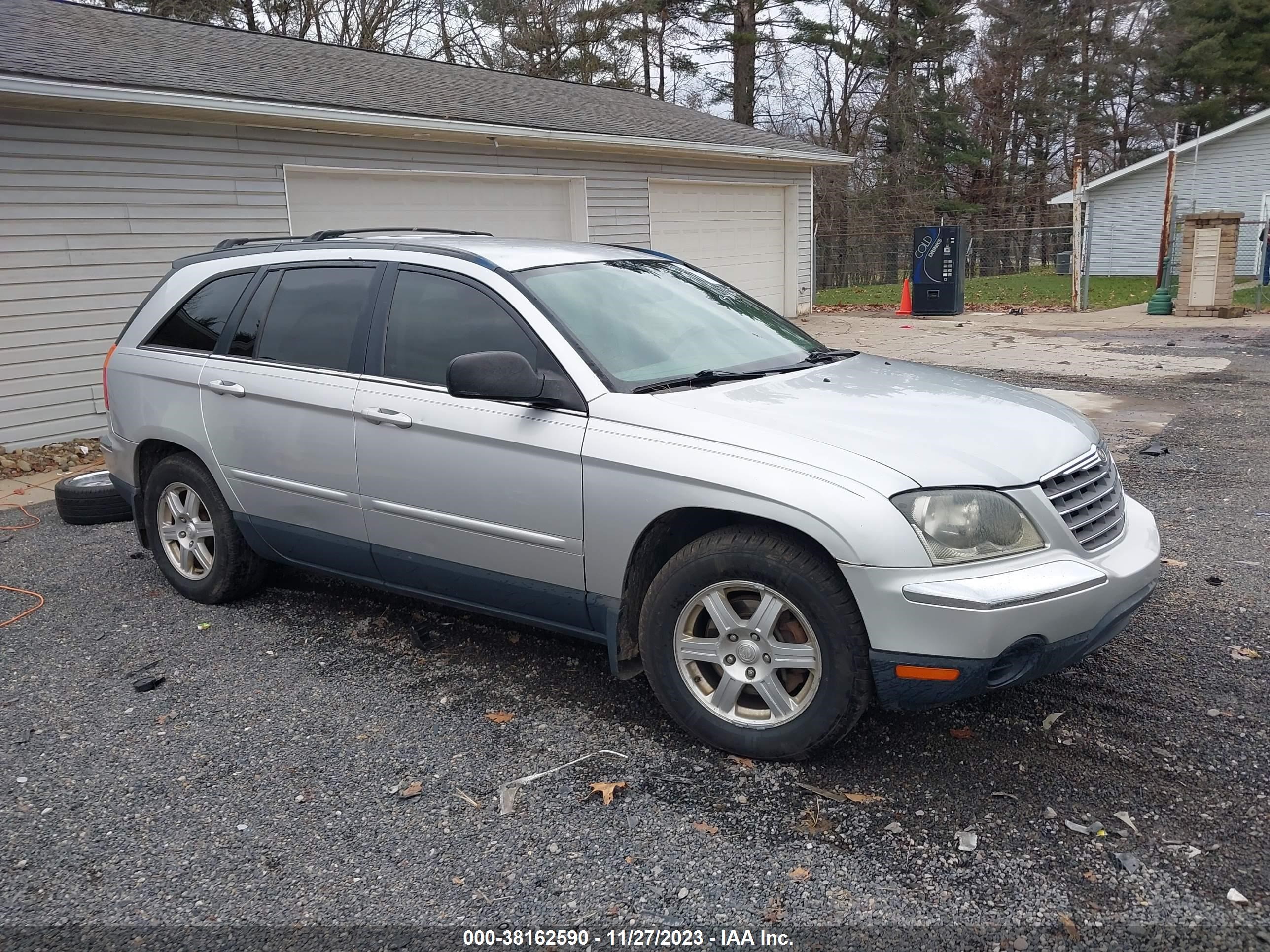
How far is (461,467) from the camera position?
144 inches

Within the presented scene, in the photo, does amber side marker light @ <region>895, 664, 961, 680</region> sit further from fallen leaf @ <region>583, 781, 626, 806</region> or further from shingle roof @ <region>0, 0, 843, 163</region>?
shingle roof @ <region>0, 0, 843, 163</region>

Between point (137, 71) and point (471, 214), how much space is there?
4043mm

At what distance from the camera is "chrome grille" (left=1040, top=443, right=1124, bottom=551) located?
308 cm

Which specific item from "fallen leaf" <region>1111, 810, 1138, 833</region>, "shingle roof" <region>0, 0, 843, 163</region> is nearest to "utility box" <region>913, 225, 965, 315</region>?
"shingle roof" <region>0, 0, 843, 163</region>

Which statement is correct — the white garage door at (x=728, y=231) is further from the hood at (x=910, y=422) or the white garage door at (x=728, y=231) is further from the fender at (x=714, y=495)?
the fender at (x=714, y=495)

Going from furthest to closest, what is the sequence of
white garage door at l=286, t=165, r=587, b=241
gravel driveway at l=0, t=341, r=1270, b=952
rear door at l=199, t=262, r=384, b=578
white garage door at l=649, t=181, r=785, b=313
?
white garage door at l=649, t=181, r=785, b=313 → white garage door at l=286, t=165, r=587, b=241 → rear door at l=199, t=262, r=384, b=578 → gravel driveway at l=0, t=341, r=1270, b=952

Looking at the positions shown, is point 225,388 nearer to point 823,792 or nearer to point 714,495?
point 714,495

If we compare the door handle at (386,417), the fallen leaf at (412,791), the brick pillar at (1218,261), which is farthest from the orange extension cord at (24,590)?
the brick pillar at (1218,261)

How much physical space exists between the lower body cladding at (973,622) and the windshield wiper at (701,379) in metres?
1.01

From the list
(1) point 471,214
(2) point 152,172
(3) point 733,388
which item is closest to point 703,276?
(3) point 733,388

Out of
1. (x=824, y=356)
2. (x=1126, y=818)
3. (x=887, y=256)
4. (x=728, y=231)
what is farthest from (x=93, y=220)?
(x=887, y=256)

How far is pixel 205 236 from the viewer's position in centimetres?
952

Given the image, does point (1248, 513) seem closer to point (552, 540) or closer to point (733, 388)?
point (733, 388)

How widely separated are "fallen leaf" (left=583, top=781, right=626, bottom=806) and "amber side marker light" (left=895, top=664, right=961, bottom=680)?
0.95 meters
